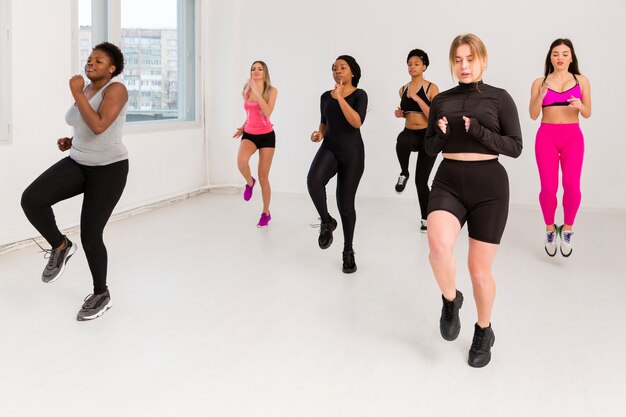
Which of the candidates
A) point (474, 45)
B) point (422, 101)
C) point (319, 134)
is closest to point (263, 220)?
point (422, 101)

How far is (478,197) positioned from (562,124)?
249 centimetres

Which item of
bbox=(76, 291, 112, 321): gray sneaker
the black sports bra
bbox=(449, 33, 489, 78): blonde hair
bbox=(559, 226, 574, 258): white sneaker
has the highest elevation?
bbox=(449, 33, 489, 78): blonde hair

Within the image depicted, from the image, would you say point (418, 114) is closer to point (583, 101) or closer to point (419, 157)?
point (419, 157)

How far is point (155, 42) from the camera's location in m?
7.45

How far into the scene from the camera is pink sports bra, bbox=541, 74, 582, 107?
5.07 m

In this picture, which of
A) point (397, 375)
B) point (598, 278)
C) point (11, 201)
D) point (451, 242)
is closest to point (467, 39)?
point (451, 242)

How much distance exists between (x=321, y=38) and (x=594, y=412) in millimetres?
6257

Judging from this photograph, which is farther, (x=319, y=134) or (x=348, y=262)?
(x=348, y=262)

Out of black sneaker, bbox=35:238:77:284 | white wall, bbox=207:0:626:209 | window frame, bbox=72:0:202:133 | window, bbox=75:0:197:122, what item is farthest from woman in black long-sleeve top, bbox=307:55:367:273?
white wall, bbox=207:0:626:209

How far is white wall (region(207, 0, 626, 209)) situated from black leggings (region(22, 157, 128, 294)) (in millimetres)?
4854

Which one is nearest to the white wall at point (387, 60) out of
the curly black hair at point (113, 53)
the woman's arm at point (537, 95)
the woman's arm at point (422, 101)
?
the woman's arm at point (422, 101)

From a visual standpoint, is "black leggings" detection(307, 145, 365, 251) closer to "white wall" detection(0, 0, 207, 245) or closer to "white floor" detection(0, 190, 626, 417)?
"white floor" detection(0, 190, 626, 417)

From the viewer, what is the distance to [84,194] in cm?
350

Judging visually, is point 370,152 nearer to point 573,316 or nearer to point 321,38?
point 321,38
